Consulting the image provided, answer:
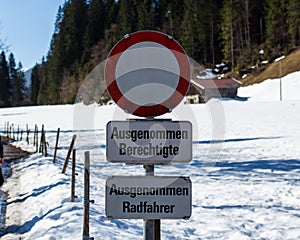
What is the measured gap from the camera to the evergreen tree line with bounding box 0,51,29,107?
107750 mm

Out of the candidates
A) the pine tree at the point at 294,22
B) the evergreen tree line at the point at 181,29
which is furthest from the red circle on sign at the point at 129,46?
the pine tree at the point at 294,22

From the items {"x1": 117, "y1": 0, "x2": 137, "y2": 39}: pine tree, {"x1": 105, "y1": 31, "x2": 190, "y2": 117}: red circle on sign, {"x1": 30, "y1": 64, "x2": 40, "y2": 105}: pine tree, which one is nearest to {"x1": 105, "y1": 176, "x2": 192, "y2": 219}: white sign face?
{"x1": 105, "y1": 31, "x2": 190, "y2": 117}: red circle on sign

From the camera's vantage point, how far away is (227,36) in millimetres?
73812

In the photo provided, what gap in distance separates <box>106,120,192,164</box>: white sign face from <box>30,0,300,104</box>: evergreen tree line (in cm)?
5360

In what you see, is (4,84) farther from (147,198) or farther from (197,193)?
(147,198)

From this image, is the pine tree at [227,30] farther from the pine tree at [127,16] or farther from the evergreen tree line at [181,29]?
the pine tree at [127,16]

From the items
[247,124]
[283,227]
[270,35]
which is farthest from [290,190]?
[270,35]

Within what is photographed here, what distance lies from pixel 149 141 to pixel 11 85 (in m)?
116

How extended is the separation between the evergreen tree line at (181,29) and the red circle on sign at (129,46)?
53517mm

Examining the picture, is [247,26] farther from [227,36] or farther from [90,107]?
[90,107]

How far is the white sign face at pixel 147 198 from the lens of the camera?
2.95m

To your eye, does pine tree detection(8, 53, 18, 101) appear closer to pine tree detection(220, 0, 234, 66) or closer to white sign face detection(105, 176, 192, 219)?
pine tree detection(220, 0, 234, 66)

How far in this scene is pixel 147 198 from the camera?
2953 millimetres

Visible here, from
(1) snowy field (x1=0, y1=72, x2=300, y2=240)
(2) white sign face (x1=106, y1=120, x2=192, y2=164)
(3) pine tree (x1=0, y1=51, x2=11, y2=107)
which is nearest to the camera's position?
(2) white sign face (x1=106, y1=120, x2=192, y2=164)
